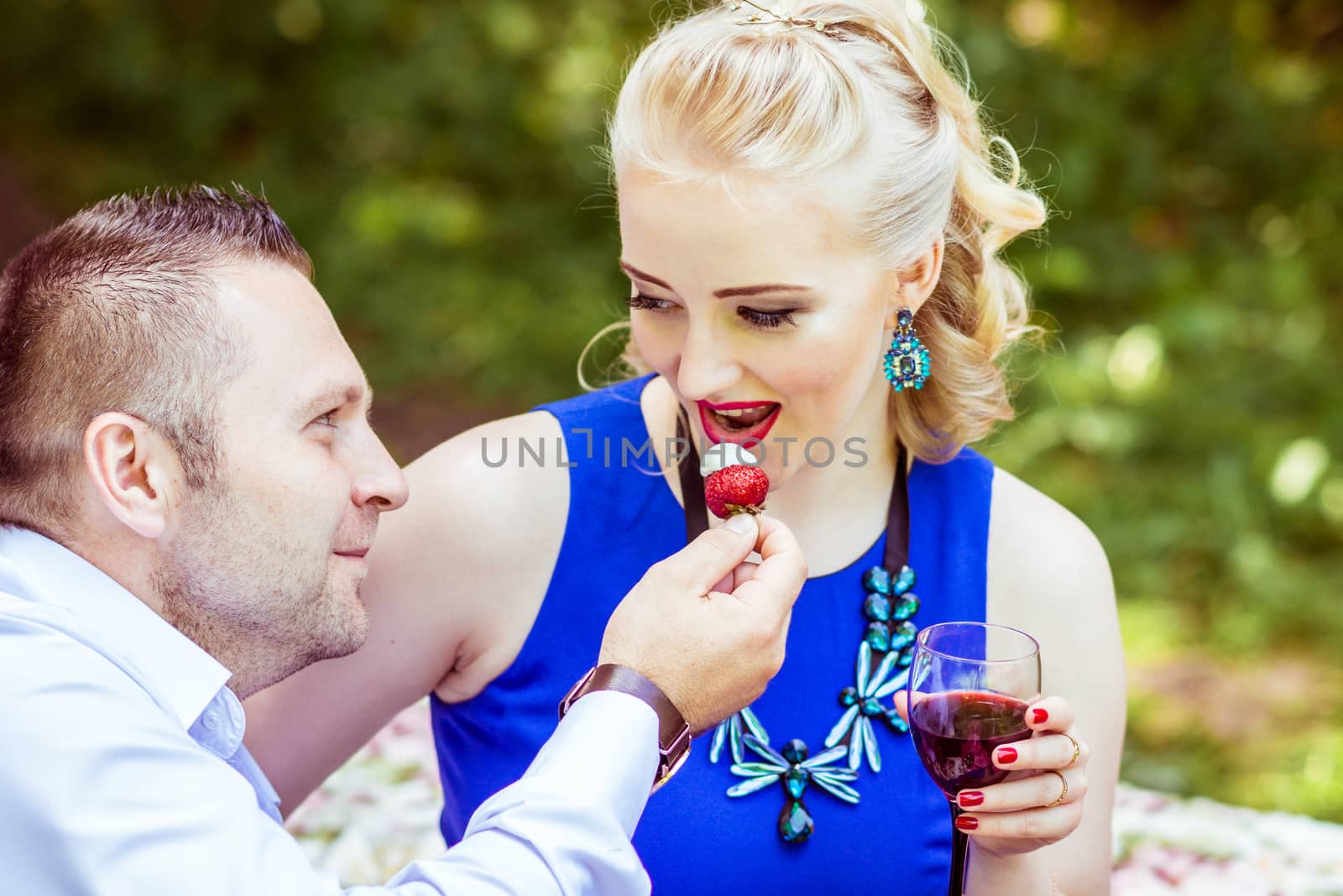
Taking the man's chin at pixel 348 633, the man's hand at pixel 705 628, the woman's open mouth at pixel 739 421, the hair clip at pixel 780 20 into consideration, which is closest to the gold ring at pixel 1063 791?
the man's hand at pixel 705 628

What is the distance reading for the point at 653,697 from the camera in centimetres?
180

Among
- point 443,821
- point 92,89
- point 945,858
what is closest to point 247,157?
point 92,89

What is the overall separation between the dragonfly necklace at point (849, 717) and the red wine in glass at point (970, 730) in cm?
45

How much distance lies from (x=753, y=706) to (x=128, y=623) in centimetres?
108

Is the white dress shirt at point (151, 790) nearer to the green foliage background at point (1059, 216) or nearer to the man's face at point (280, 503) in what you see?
the man's face at point (280, 503)

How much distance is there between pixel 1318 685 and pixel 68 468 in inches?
178

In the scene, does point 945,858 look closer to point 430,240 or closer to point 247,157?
point 430,240

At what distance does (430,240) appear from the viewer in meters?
7.85

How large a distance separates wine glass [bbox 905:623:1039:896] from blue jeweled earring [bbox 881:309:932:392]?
2.39 ft

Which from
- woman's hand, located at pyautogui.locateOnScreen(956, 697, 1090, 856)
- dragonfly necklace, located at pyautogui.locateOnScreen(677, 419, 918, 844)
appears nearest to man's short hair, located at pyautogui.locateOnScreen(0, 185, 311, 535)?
dragonfly necklace, located at pyautogui.locateOnScreen(677, 419, 918, 844)

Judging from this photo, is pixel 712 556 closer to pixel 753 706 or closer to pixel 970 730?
pixel 970 730

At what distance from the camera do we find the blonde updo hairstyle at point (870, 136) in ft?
7.18

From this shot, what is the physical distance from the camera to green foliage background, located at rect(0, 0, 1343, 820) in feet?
17.8

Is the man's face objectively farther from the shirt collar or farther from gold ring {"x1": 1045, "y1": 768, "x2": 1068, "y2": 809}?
gold ring {"x1": 1045, "y1": 768, "x2": 1068, "y2": 809}
